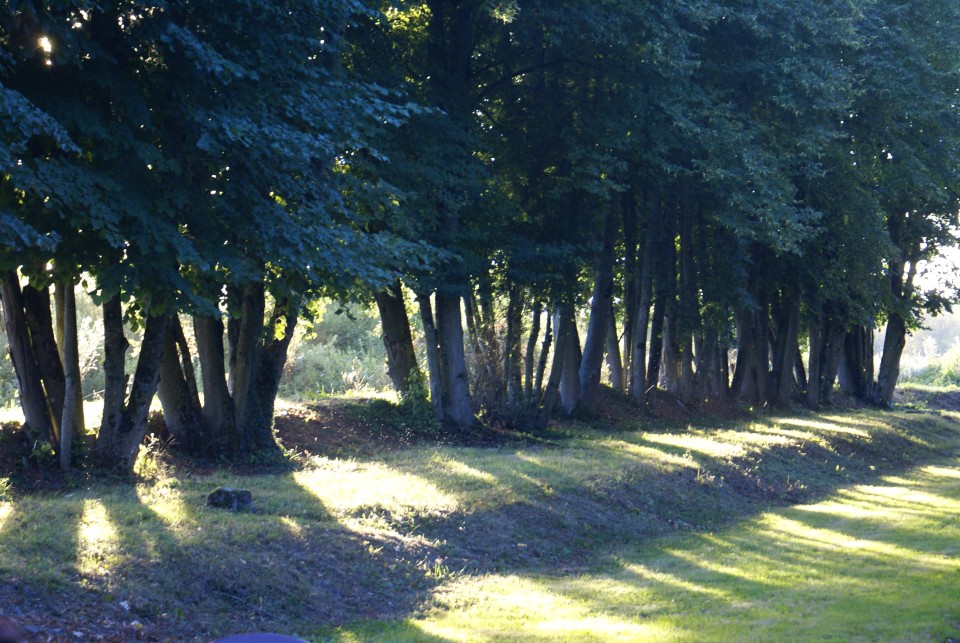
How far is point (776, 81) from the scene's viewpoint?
22359mm

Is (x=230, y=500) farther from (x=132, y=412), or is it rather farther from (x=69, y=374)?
(x=69, y=374)

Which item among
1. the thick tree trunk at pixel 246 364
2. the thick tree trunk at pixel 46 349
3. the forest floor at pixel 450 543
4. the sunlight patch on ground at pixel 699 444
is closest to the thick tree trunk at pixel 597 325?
the sunlight patch on ground at pixel 699 444

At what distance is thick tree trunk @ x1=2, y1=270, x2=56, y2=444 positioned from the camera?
13.4 meters

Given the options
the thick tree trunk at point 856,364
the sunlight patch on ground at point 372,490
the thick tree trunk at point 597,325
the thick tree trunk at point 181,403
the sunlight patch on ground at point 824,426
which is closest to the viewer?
the sunlight patch on ground at point 372,490

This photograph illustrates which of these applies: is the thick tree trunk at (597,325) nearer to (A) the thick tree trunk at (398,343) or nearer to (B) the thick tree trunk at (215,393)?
(A) the thick tree trunk at (398,343)

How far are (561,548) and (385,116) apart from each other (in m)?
6.09

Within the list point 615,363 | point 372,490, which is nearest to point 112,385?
point 372,490

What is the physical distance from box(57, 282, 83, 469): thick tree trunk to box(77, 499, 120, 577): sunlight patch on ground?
8.38 ft

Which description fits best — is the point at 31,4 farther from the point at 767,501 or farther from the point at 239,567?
the point at 767,501

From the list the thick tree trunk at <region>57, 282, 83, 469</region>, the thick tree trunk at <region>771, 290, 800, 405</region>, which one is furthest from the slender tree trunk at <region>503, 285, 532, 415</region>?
the thick tree trunk at <region>771, 290, 800, 405</region>

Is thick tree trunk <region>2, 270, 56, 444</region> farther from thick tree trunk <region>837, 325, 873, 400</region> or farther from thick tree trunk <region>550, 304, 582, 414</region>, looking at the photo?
thick tree trunk <region>837, 325, 873, 400</region>

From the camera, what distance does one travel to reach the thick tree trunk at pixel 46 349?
13562mm

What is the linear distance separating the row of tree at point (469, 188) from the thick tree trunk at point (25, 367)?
31 mm

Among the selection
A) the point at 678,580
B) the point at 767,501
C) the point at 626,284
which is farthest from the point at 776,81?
Answer: the point at 678,580
